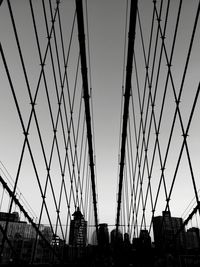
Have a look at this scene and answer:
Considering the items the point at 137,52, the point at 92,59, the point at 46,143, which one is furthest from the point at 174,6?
the point at 46,143

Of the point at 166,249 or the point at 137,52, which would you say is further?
the point at 137,52

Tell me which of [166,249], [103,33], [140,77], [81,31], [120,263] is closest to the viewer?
[166,249]

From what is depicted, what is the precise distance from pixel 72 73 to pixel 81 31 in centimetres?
507

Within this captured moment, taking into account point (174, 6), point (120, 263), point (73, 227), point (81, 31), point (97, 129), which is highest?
point (174, 6)

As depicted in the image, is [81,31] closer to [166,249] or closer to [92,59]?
[92,59]

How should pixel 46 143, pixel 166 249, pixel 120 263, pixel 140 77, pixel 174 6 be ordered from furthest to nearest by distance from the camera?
pixel 46 143 → pixel 140 77 → pixel 174 6 → pixel 120 263 → pixel 166 249

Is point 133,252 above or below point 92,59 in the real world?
below

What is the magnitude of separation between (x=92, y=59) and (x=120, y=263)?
8.69 meters

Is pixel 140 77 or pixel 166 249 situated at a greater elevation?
pixel 140 77

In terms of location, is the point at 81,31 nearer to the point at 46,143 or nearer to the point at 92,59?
the point at 92,59

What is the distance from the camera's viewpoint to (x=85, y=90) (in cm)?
1073

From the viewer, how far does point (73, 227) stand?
12797 millimetres

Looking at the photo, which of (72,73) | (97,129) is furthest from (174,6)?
(97,129)

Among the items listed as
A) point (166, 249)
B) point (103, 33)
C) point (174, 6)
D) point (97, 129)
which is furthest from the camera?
point (97, 129)
